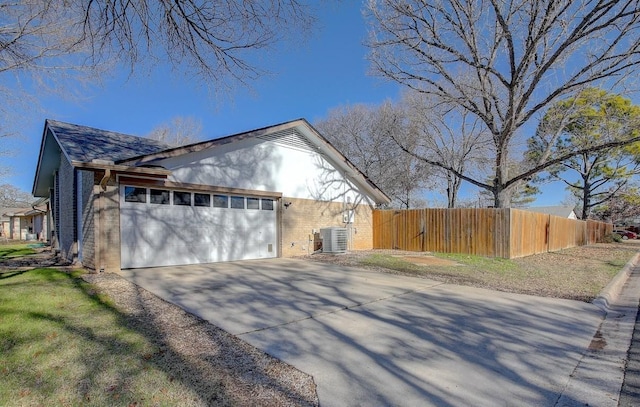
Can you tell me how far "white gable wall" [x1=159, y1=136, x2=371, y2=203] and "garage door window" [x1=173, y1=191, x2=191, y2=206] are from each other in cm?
41

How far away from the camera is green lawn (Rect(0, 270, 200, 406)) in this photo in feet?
9.43

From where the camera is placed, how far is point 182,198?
33.9 feet

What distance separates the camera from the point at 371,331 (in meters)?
4.70

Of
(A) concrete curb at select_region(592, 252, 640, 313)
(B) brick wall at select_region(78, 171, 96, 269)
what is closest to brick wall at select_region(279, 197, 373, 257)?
(B) brick wall at select_region(78, 171, 96, 269)

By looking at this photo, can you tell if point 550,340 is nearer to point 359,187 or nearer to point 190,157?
point 190,157

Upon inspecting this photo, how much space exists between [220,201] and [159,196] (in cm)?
198

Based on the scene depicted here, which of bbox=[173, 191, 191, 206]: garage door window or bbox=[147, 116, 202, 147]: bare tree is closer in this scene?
bbox=[173, 191, 191, 206]: garage door window

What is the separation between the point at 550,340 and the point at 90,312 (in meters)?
6.42

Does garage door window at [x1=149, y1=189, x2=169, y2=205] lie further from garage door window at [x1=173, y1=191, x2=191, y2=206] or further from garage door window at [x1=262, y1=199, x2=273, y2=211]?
garage door window at [x1=262, y1=199, x2=273, y2=211]

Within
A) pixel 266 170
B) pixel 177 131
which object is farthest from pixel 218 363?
pixel 177 131

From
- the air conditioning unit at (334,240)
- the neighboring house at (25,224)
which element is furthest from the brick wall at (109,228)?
the neighboring house at (25,224)

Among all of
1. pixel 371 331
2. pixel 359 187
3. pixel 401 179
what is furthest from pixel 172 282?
pixel 401 179

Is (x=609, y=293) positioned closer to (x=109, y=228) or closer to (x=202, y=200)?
(x=202, y=200)

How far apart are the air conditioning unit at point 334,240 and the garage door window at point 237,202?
370 cm
